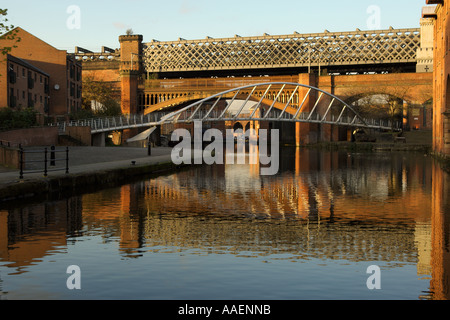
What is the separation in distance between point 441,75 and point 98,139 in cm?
3557

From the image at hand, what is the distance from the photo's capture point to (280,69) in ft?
345

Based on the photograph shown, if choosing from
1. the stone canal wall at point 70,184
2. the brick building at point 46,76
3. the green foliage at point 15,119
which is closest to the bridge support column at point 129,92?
the brick building at point 46,76

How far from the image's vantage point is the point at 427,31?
9112 cm

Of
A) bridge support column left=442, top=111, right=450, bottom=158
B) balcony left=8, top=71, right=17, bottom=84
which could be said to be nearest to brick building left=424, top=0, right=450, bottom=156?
bridge support column left=442, top=111, right=450, bottom=158

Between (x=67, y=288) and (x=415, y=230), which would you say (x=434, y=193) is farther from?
(x=67, y=288)

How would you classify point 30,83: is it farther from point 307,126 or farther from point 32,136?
point 307,126

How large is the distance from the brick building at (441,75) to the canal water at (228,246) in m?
21.8

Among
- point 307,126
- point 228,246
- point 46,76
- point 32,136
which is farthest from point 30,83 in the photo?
point 228,246

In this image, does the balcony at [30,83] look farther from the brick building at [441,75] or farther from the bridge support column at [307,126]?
the brick building at [441,75]

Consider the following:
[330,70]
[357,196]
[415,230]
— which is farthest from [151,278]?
[330,70]

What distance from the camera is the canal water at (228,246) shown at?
27.5 ft

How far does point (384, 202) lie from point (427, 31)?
259 ft

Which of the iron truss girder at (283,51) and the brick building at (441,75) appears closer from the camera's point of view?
the brick building at (441,75)

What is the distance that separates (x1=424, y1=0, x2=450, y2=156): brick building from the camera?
40.9 metres
